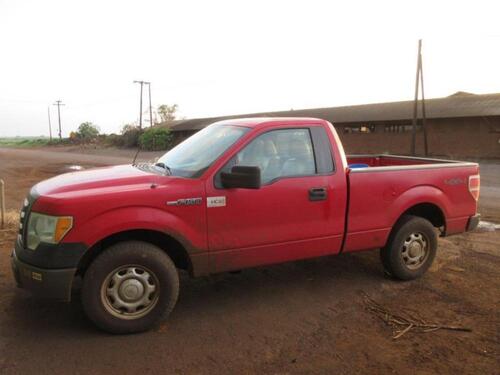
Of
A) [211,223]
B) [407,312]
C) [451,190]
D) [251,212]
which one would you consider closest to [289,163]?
[251,212]

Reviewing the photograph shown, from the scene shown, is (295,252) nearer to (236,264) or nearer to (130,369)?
(236,264)

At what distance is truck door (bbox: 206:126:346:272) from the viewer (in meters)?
4.20

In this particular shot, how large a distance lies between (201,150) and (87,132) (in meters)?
91.5

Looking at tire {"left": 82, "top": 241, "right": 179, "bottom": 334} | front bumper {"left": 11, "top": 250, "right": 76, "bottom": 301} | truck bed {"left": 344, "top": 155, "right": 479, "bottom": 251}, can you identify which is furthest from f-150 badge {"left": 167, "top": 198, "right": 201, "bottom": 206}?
truck bed {"left": 344, "top": 155, "right": 479, "bottom": 251}

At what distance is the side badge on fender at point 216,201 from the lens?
4.10 metres

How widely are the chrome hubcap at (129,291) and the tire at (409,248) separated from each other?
2655 mm

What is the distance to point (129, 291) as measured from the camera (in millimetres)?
3912

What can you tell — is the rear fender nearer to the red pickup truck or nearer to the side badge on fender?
the red pickup truck

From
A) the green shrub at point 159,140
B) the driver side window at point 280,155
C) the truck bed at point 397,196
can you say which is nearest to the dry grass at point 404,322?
the truck bed at point 397,196


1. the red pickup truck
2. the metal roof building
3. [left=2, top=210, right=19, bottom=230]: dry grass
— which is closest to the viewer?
the red pickup truck

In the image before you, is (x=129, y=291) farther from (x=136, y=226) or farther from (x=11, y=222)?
(x=11, y=222)

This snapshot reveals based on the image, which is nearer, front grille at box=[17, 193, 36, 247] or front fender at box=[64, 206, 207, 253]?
front fender at box=[64, 206, 207, 253]

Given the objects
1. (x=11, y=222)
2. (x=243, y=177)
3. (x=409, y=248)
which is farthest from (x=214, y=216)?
(x=11, y=222)

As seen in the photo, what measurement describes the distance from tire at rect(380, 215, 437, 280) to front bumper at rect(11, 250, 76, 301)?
3.32 meters
